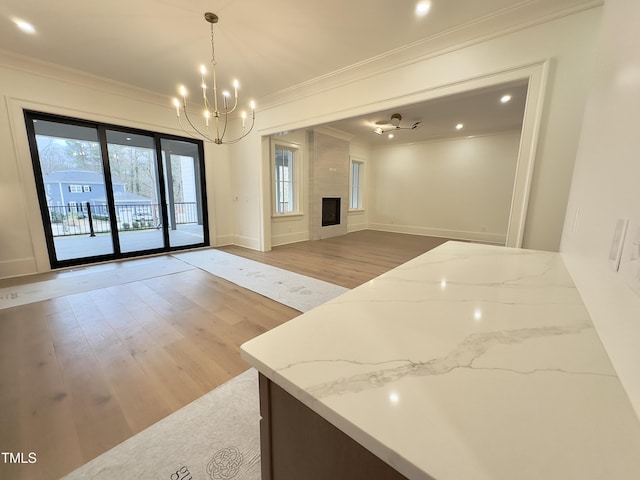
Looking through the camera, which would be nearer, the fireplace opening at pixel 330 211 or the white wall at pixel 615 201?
the white wall at pixel 615 201

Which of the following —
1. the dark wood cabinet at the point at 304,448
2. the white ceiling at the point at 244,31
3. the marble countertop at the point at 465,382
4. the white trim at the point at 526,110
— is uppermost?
the white ceiling at the point at 244,31

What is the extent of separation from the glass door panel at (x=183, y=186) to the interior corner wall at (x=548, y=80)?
3976 millimetres

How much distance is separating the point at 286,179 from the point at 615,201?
552cm

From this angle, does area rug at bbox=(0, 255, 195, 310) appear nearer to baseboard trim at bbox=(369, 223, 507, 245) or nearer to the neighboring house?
the neighboring house

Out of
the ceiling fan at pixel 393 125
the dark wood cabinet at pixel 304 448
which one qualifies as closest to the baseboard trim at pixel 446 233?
the ceiling fan at pixel 393 125

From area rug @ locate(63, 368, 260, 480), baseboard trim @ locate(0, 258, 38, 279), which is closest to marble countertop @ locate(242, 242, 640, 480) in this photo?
area rug @ locate(63, 368, 260, 480)

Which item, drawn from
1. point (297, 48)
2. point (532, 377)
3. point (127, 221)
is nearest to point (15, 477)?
point (532, 377)

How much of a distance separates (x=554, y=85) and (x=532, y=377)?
2742 mm

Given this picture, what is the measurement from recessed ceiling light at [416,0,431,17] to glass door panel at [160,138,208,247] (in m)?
4.42

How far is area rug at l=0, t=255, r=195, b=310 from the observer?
9.26 ft

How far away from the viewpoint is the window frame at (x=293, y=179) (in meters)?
5.33

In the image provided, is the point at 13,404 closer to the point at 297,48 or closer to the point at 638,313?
the point at 638,313

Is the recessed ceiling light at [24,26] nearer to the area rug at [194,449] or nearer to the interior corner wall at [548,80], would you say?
the interior corner wall at [548,80]

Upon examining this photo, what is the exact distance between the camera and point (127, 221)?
5.66 metres
